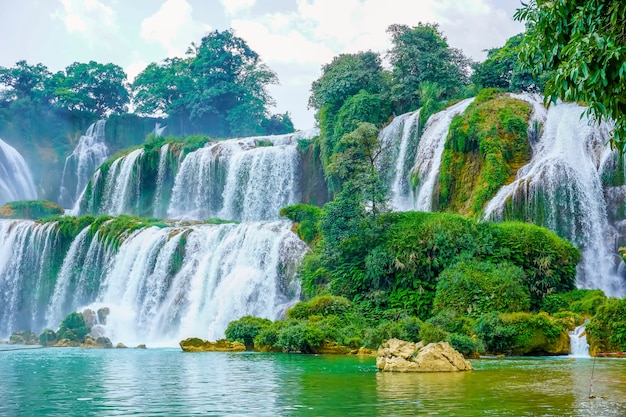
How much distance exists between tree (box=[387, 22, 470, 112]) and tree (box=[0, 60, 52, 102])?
35.4 m

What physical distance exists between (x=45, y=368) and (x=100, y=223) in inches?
867

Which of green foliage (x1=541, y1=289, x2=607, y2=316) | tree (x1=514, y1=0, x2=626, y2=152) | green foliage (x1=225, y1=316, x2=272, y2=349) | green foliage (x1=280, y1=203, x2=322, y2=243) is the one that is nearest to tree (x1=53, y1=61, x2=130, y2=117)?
green foliage (x1=280, y1=203, x2=322, y2=243)

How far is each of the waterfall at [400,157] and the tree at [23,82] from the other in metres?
39.4

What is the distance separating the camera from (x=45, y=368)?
18922mm

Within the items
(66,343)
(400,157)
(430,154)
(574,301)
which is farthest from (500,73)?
(66,343)

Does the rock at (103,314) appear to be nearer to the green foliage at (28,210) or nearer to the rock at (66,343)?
the rock at (66,343)

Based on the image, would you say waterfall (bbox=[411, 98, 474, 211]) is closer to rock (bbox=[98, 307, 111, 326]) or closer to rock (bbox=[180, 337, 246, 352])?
rock (bbox=[180, 337, 246, 352])

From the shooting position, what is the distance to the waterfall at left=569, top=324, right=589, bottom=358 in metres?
21.7

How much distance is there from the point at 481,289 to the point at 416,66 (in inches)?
886

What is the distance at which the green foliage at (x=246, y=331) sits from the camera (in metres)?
27.2

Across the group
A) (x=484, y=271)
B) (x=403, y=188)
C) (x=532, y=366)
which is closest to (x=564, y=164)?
(x=484, y=271)

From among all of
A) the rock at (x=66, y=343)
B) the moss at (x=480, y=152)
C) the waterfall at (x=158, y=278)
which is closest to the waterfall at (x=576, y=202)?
the moss at (x=480, y=152)

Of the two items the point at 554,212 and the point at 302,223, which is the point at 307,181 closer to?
the point at 302,223

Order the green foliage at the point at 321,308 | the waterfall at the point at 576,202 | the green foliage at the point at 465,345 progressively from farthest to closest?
the waterfall at the point at 576,202 → the green foliage at the point at 321,308 → the green foliage at the point at 465,345
